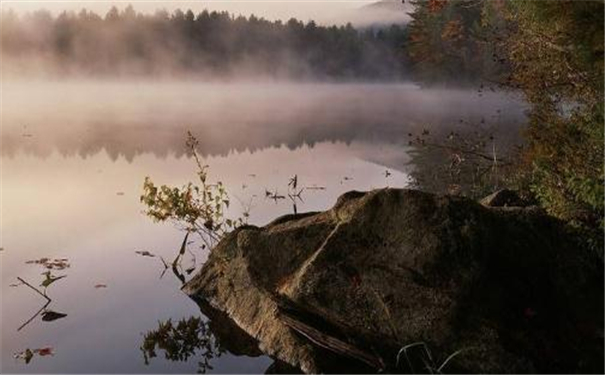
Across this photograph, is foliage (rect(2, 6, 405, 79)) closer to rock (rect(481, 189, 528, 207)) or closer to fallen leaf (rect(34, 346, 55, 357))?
rock (rect(481, 189, 528, 207))

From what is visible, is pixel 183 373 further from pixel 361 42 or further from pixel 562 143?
pixel 361 42

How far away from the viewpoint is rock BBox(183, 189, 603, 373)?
274 inches

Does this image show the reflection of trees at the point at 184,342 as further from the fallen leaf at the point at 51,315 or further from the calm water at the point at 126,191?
the fallen leaf at the point at 51,315

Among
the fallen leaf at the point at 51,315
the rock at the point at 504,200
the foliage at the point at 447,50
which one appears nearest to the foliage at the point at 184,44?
the foliage at the point at 447,50

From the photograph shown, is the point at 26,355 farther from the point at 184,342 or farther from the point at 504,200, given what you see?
the point at 504,200

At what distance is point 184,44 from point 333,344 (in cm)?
11059

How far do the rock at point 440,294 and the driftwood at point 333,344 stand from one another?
1 centimetres

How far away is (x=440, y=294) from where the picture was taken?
7090mm

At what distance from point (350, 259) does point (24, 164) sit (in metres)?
19.8

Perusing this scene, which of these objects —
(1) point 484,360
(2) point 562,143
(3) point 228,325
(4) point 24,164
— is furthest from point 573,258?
(4) point 24,164

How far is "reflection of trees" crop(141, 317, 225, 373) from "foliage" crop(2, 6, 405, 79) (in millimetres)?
99355

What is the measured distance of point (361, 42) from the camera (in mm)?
114000

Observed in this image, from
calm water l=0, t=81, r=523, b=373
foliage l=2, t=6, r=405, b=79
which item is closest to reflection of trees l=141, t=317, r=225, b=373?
calm water l=0, t=81, r=523, b=373

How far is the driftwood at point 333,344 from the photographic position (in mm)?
7199
